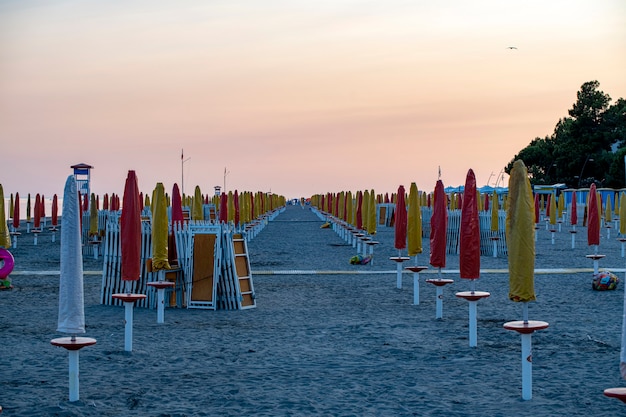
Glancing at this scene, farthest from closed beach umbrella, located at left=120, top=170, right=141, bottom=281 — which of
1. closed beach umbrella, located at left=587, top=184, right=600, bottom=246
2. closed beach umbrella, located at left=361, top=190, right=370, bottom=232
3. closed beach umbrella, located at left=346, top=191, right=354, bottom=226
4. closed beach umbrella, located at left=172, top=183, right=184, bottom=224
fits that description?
closed beach umbrella, located at left=346, top=191, right=354, bottom=226

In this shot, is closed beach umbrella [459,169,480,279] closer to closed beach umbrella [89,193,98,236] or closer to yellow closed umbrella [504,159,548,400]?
yellow closed umbrella [504,159,548,400]

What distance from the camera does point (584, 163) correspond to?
70.2 m

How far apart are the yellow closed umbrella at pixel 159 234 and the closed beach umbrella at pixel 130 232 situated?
137 centimetres

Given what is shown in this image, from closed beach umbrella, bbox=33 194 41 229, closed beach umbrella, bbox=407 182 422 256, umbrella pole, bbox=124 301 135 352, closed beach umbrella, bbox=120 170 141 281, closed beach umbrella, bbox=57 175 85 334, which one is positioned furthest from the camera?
closed beach umbrella, bbox=33 194 41 229

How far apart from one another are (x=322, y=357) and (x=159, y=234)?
13.3 feet

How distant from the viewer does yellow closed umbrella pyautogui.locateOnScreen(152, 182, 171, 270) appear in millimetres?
12289

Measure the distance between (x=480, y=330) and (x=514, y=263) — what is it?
432cm

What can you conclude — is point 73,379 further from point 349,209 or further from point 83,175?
point 83,175

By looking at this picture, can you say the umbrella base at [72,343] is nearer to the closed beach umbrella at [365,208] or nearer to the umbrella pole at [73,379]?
the umbrella pole at [73,379]

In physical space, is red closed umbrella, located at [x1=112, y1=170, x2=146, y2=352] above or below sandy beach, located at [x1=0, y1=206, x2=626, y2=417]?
above

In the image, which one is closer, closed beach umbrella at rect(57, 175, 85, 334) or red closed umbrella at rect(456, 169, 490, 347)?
closed beach umbrella at rect(57, 175, 85, 334)

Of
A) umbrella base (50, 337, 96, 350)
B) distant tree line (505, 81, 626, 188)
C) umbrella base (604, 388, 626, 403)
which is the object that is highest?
distant tree line (505, 81, 626, 188)

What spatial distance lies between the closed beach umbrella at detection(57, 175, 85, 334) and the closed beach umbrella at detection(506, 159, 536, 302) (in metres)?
4.27

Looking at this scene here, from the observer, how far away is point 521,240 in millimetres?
7527
